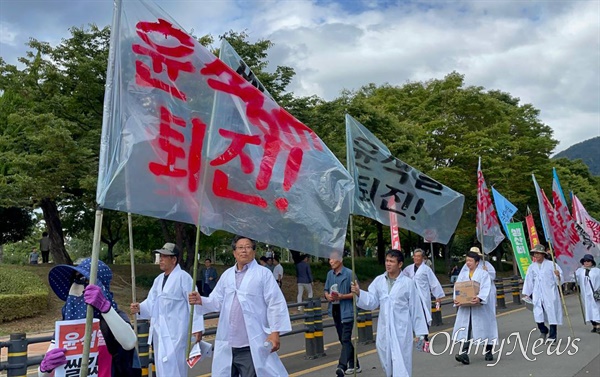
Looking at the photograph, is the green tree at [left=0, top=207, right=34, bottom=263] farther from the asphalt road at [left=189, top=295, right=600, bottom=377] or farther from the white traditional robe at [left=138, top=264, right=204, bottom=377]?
the white traditional robe at [left=138, top=264, right=204, bottom=377]

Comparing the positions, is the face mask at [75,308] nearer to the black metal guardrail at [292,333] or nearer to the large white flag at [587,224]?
the black metal guardrail at [292,333]

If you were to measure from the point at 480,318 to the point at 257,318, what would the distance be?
18.3ft

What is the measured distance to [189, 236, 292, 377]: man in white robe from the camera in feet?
16.2

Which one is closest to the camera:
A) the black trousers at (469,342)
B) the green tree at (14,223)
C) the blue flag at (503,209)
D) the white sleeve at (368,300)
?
the white sleeve at (368,300)

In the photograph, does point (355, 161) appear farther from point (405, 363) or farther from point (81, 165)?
point (81, 165)

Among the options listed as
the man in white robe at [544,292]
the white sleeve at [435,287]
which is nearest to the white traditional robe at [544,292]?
the man in white robe at [544,292]

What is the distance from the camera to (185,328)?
20.7ft

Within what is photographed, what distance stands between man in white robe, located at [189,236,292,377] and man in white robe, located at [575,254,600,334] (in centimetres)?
1015

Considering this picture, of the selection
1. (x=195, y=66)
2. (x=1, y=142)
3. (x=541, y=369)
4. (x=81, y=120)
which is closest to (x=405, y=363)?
(x=541, y=369)

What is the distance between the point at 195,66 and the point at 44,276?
16088mm

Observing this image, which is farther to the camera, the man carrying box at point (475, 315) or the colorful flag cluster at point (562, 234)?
the colorful flag cluster at point (562, 234)

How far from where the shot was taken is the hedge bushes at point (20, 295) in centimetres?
1404

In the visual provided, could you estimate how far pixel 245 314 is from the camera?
498 centimetres

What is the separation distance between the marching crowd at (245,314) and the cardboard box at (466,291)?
7cm
